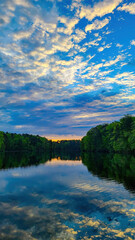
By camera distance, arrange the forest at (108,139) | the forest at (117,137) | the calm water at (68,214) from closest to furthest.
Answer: the calm water at (68,214) → the forest at (117,137) → the forest at (108,139)

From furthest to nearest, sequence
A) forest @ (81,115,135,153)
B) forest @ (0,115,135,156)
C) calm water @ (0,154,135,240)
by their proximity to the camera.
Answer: forest @ (0,115,135,156) → forest @ (81,115,135,153) → calm water @ (0,154,135,240)

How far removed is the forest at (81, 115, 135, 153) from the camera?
79938 mm

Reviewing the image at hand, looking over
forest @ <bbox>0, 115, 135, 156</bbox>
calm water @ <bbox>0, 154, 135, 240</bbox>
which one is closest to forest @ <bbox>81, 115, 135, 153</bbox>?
forest @ <bbox>0, 115, 135, 156</bbox>

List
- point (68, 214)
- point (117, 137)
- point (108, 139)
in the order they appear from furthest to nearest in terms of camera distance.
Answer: point (108, 139)
point (117, 137)
point (68, 214)

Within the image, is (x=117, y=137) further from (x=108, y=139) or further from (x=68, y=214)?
(x=68, y=214)

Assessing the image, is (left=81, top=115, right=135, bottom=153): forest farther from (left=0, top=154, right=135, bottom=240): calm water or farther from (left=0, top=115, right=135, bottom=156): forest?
(left=0, top=154, right=135, bottom=240): calm water

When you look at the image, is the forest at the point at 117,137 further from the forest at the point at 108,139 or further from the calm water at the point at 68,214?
the calm water at the point at 68,214

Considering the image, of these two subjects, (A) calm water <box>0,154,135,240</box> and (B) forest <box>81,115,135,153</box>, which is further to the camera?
(B) forest <box>81,115,135,153</box>

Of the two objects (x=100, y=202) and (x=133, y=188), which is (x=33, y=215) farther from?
(x=133, y=188)

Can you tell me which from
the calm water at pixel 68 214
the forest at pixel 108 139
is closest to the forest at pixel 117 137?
the forest at pixel 108 139

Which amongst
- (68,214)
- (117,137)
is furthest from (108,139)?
(68,214)

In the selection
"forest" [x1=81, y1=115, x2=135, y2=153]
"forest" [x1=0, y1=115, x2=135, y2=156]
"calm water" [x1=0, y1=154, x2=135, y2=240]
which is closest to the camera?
"calm water" [x1=0, y1=154, x2=135, y2=240]

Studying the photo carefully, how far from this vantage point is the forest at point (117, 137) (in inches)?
3147

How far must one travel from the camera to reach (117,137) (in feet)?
320
